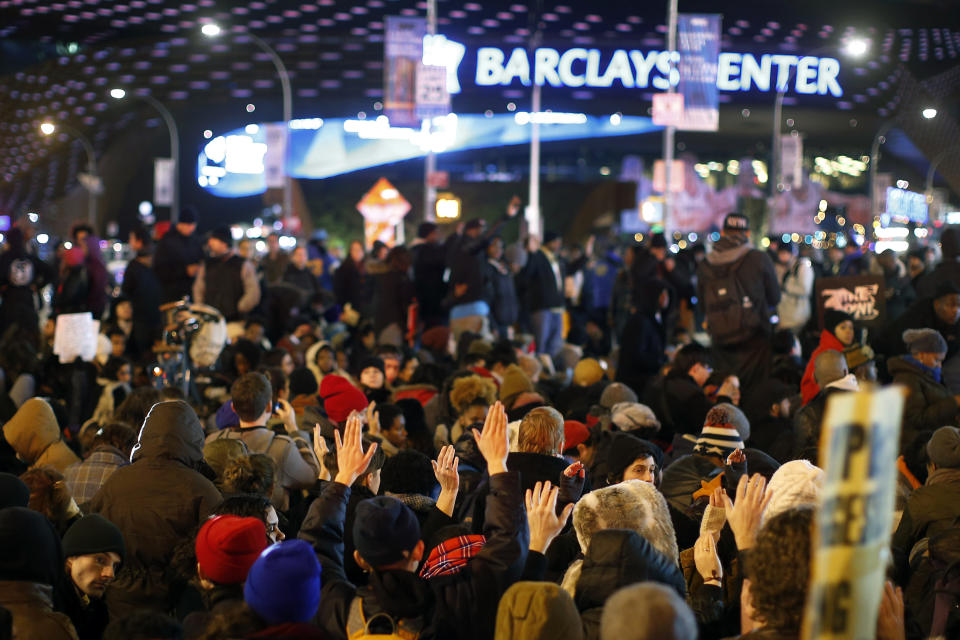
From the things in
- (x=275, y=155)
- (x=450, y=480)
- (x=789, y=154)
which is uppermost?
(x=789, y=154)

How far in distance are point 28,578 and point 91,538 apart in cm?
62

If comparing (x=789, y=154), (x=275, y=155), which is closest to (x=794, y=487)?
(x=275, y=155)

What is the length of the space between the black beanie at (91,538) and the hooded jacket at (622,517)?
183 cm

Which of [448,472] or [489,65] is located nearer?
[448,472]

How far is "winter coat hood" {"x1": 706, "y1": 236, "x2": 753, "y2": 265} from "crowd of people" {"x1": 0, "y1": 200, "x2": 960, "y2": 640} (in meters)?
0.02

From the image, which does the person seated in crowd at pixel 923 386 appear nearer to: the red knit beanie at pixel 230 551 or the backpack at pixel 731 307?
the backpack at pixel 731 307

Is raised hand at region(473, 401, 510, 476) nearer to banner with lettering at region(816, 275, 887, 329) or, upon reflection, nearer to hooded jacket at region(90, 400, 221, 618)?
hooded jacket at region(90, 400, 221, 618)

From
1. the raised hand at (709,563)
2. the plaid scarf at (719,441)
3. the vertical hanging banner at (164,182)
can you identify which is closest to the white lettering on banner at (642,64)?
the vertical hanging banner at (164,182)

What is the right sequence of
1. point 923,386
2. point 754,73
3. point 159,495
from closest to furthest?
1. point 159,495
2. point 923,386
3. point 754,73

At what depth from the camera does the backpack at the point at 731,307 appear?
11.8 m

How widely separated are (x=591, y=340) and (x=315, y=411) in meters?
10.4

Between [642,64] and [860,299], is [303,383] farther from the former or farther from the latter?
[642,64]

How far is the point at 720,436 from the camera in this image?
6730mm

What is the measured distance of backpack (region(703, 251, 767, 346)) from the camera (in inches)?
466
